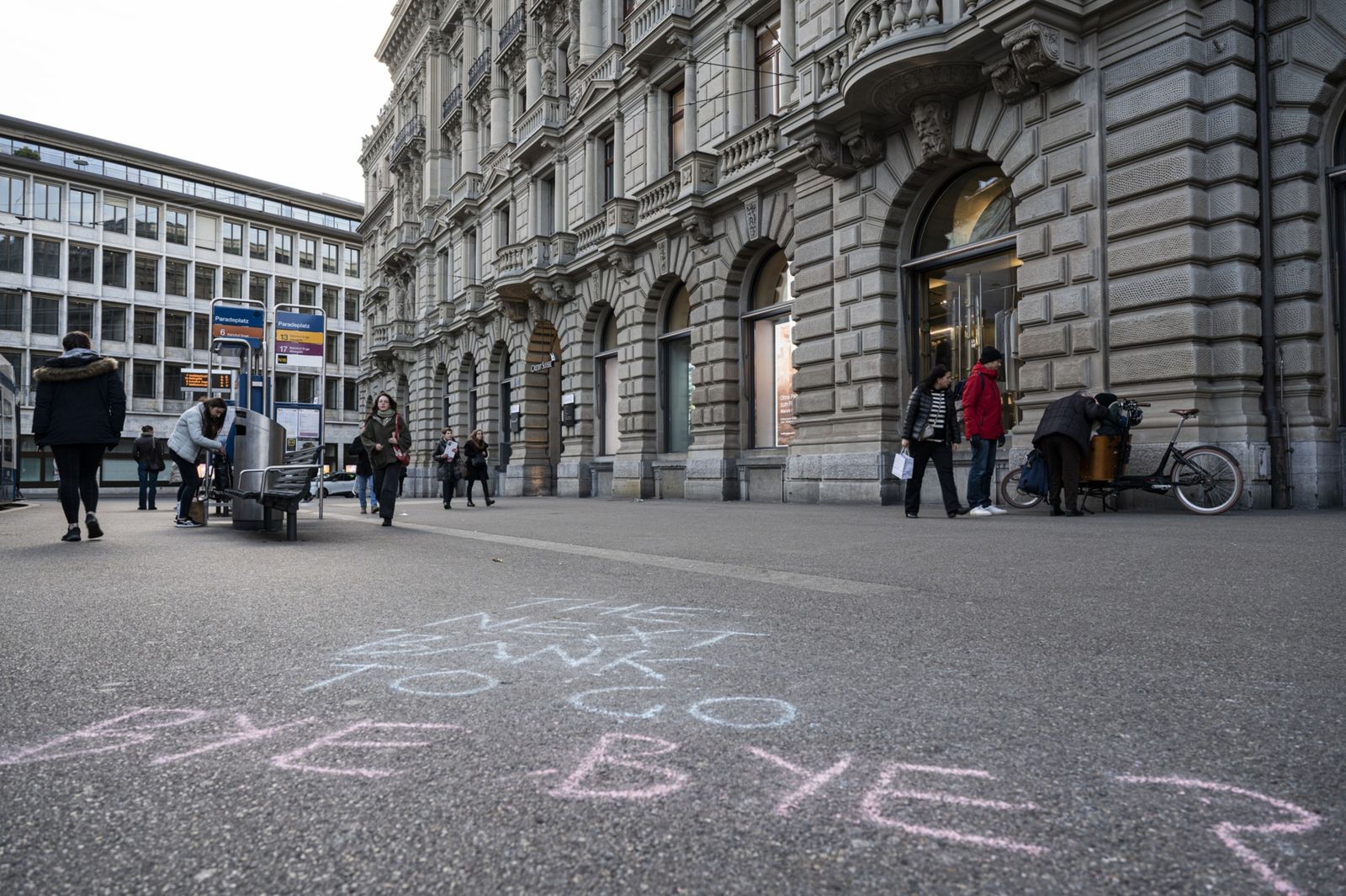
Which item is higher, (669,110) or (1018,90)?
(669,110)

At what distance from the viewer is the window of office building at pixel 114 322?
175ft

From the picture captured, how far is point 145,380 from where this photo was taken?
54.0 meters

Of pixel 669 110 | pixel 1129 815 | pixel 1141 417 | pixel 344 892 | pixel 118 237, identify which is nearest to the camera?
pixel 344 892

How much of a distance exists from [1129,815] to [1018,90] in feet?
41.0

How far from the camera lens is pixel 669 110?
21.3 m

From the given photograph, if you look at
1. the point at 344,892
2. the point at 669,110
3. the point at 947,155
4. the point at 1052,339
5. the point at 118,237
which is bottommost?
the point at 344,892

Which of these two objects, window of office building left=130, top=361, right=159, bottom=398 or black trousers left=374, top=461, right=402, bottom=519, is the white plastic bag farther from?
window of office building left=130, top=361, right=159, bottom=398

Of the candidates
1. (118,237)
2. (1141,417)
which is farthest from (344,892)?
(118,237)

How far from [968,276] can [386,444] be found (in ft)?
29.0

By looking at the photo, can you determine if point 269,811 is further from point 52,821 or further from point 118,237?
point 118,237

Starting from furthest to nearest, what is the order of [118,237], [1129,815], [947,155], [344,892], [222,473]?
1. [118,237]
2. [947,155]
3. [222,473]
4. [1129,815]
5. [344,892]

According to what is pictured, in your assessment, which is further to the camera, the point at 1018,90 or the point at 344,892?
the point at 1018,90

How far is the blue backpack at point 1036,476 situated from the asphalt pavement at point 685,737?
18.8 feet

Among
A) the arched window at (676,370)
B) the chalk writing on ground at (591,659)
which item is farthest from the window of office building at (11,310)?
the chalk writing on ground at (591,659)
